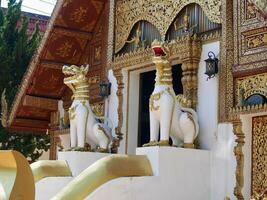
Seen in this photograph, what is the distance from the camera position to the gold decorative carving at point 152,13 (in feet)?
26.3

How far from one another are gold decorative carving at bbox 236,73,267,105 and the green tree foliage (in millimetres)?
6042

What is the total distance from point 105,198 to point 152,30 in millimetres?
3133

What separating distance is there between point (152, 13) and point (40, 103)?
2944 millimetres

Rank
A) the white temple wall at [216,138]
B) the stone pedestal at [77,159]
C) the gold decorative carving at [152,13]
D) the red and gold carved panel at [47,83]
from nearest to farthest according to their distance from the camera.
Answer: the white temple wall at [216,138] < the gold decorative carving at [152,13] < the stone pedestal at [77,159] < the red and gold carved panel at [47,83]

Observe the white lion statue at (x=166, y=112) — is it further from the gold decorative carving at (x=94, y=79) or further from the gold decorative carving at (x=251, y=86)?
the gold decorative carving at (x=94, y=79)

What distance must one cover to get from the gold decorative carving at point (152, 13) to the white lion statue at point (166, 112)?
3.14 ft

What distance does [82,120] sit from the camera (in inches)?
336

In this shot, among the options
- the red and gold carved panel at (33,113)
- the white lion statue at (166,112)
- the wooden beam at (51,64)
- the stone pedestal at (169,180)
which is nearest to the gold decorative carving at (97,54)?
the wooden beam at (51,64)

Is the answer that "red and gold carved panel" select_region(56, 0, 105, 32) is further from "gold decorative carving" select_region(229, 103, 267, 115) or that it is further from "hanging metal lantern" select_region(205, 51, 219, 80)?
"gold decorative carving" select_region(229, 103, 267, 115)

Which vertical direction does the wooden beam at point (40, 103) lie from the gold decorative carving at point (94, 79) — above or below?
below

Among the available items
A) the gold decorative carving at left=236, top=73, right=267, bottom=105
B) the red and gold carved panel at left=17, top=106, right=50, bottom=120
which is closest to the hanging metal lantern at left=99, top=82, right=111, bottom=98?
the red and gold carved panel at left=17, top=106, right=50, bottom=120

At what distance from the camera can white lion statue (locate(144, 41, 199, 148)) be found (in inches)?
288

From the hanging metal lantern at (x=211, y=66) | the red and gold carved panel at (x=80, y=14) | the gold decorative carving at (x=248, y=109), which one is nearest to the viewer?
the gold decorative carving at (x=248, y=109)

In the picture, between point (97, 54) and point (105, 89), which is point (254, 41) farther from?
point (97, 54)
